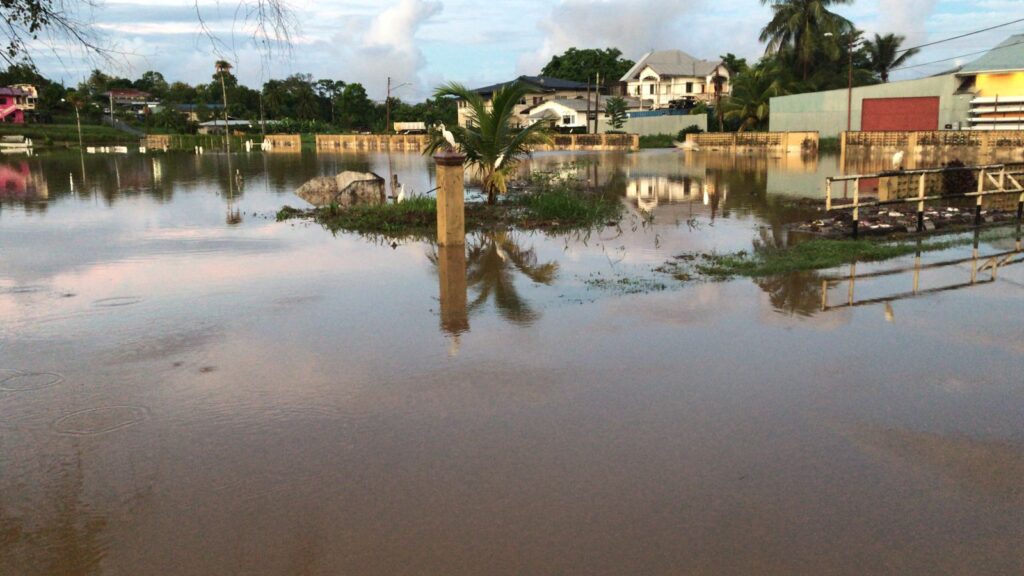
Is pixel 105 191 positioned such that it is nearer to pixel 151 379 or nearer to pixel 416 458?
pixel 151 379

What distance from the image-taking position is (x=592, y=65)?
4193 inches

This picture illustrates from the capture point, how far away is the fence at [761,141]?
4518 centimetres

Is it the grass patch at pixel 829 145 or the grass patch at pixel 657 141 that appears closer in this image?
the grass patch at pixel 829 145

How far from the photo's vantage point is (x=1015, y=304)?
827 centimetres

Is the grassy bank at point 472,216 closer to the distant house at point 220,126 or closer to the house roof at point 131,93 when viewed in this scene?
the distant house at point 220,126

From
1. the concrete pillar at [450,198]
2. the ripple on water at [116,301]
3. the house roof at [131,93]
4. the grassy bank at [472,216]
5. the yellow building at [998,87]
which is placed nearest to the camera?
the ripple on water at [116,301]

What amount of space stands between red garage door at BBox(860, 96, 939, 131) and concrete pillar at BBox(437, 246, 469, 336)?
4437 centimetres

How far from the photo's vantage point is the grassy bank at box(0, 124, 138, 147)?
242ft

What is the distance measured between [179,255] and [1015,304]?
10.6 meters

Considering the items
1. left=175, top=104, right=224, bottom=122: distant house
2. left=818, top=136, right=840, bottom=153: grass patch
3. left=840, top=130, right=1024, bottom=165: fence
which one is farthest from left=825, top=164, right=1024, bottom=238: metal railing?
left=175, top=104, right=224, bottom=122: distant house

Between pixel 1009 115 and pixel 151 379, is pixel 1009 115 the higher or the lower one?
the higher one

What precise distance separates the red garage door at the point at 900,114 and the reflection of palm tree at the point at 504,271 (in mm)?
42528

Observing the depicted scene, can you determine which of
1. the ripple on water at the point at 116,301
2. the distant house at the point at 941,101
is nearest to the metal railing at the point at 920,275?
the ripple on water at the point at 116,301

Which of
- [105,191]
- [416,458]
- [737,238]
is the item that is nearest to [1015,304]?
[737,238]
